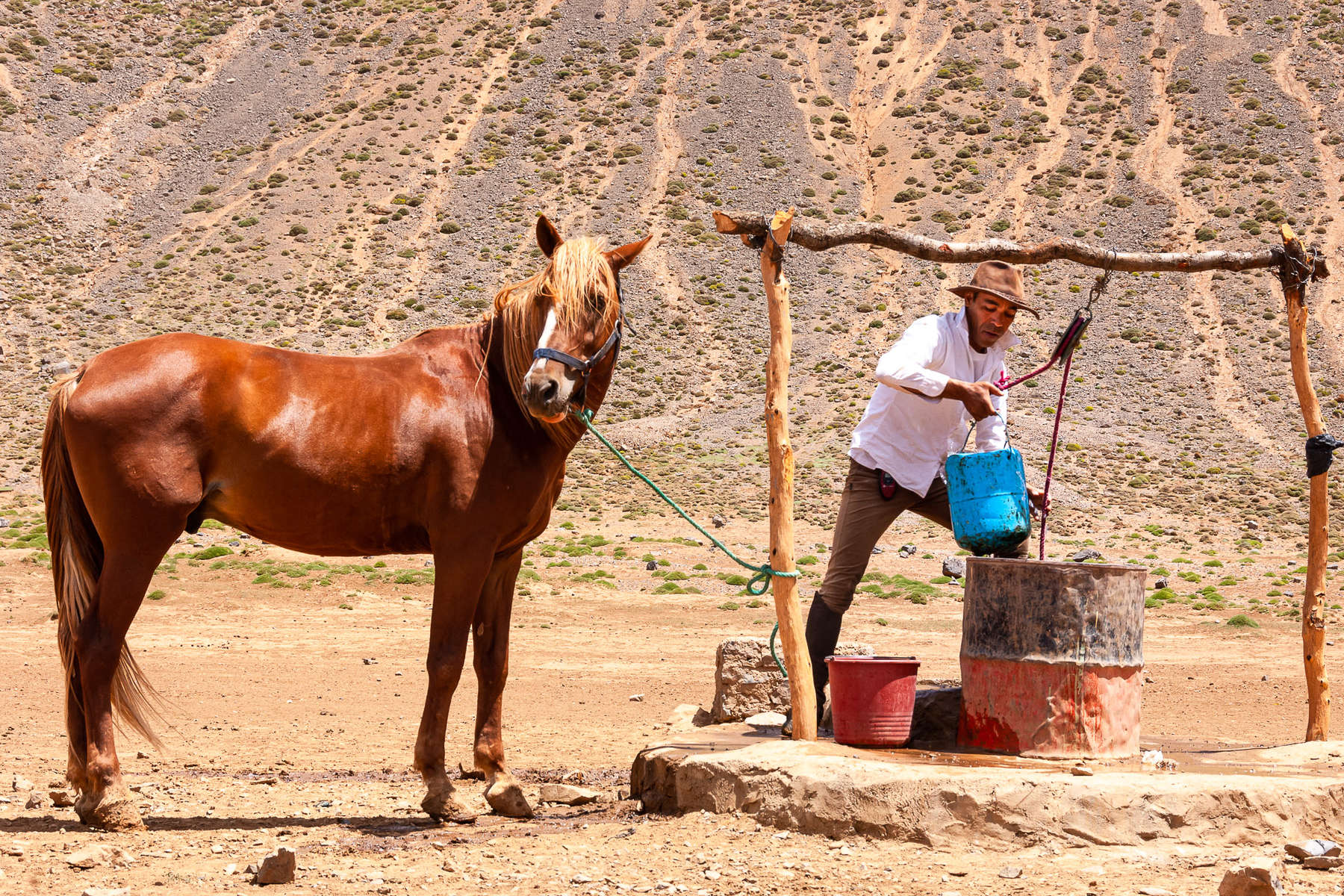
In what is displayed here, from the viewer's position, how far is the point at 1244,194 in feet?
138

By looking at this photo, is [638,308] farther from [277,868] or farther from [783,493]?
[277,868]

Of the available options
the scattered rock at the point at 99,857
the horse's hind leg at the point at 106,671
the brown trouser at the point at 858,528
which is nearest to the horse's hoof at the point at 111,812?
the horse's hind leg at the point at 106,671

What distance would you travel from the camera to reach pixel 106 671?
5.57 metres

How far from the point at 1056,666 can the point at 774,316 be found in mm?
2013

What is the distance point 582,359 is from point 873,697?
2.02 metres

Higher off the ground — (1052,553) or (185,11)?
(185,11)

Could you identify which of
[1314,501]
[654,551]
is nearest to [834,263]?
[654,551]

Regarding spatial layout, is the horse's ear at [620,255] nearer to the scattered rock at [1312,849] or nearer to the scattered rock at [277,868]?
the scattered rock at [277,868]

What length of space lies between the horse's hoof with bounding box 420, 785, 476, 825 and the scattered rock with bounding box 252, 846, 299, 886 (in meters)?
1.17

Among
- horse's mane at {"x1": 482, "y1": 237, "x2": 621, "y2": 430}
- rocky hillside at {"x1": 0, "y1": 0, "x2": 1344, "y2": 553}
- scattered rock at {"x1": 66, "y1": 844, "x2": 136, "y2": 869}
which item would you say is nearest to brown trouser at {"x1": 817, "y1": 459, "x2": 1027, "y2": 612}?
horse's mane at {"x1": 482, "y1": 237, "x2": 621, "y2": 430}

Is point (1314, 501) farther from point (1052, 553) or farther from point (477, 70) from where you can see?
point (477, 70)

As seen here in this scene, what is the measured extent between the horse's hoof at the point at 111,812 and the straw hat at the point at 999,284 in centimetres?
431

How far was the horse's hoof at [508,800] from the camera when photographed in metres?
5.99

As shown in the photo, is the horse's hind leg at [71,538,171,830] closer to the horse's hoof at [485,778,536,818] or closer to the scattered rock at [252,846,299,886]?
the scattered rock at [252,846,299,886]
